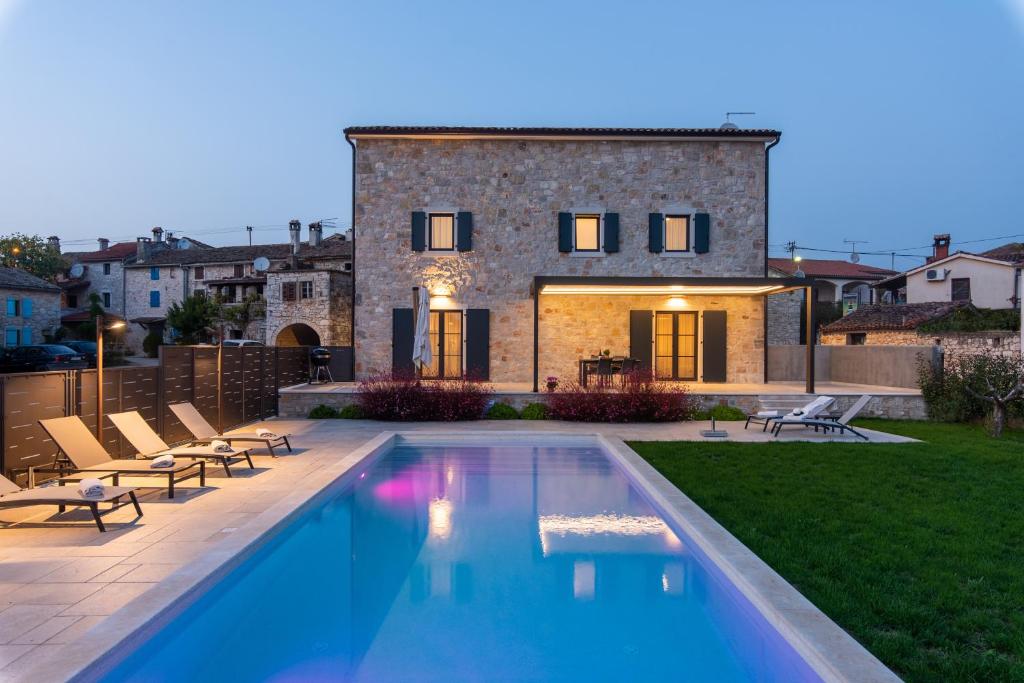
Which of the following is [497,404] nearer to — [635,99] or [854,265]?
[854,265]

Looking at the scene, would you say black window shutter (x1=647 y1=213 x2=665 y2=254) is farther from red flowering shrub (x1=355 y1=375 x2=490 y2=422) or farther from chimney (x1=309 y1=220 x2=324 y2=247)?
chimney (x1=309 y1=220 x2=324 y2=247)

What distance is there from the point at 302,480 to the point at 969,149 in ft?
438

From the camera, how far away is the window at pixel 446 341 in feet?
55.2

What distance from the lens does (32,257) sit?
4550 cm

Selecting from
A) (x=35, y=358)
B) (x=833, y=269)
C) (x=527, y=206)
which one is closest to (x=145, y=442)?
(x=527, y=206)

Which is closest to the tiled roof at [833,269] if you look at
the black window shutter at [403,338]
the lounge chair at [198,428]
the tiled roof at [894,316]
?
the tiled roof at [894,316]

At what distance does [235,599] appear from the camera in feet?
13.8

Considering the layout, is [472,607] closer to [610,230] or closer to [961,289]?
[610,230]

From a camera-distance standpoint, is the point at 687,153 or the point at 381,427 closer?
the point at 381,427

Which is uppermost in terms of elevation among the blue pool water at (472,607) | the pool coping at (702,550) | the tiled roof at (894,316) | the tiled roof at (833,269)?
the tiled roof at (833,269)

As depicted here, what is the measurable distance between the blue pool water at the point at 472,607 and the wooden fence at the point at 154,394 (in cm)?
278

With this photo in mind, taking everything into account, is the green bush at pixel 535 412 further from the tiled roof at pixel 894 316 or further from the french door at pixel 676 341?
the tiled roof at pixel 894 316

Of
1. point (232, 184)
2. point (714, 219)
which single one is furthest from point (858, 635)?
point (232, 184)

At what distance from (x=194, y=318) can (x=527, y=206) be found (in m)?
24.8
